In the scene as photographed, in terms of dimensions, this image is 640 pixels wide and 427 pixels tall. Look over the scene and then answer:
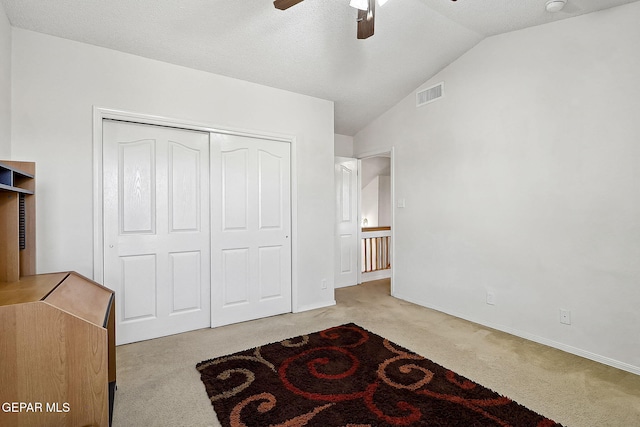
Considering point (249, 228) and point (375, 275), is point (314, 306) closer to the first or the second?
point (249, 228)

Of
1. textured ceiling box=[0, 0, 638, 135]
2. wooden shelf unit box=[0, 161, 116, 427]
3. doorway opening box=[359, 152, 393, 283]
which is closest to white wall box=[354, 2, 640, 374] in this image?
textured ceiling box=[0, 0, 638, 135]

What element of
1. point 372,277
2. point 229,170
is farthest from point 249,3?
point 372,277

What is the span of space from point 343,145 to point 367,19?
10.2 ft

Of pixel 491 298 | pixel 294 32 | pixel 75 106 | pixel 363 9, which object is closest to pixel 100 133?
pixel 75 106

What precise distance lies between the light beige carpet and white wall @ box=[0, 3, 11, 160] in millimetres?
1740

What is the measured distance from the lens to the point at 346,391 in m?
2.05

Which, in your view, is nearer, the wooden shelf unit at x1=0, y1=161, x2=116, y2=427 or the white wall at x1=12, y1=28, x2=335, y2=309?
the wooden shelf unit at x1=0, y1=161, x2=116, y2=427

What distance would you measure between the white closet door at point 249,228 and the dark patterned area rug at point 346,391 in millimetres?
782

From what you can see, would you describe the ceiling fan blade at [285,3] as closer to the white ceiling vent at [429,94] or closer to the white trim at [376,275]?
the white ceiling vent at [429,94]

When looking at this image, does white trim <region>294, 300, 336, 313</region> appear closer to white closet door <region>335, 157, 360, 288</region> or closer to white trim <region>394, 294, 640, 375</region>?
white closet door <region>335, 157, 360, 288</region>

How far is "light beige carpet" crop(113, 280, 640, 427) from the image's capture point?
6.08ft

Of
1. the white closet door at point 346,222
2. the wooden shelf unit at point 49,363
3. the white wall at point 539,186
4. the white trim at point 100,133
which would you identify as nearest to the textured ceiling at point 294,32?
the white wall at point 539,186

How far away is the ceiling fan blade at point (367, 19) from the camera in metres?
1.82

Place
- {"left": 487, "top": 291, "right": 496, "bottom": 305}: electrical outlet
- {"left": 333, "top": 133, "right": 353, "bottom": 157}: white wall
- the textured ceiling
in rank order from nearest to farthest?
the textured ceiling → {"left": 487, "top": 291, "right": 496, "bottom": 305}: electrical outlet → {"left": 333, "top": 133, "right": 353, "bottom": 157}: white wall
